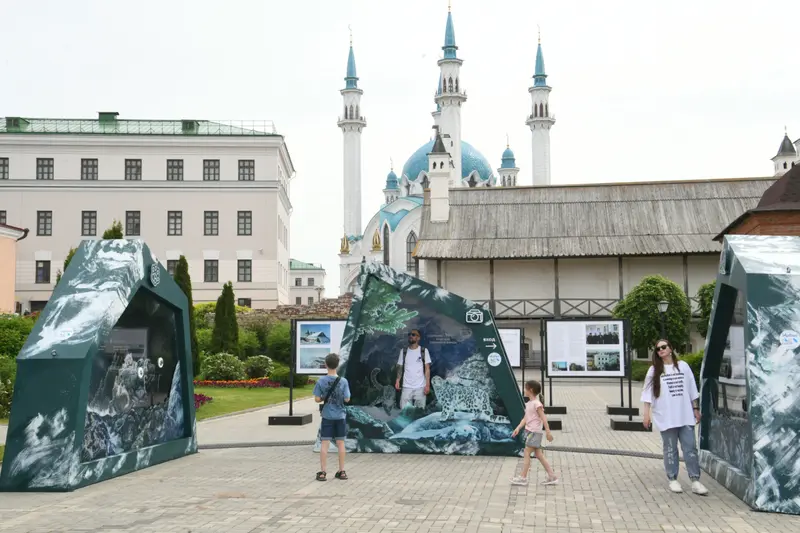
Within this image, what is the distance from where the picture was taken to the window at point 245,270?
56.9m

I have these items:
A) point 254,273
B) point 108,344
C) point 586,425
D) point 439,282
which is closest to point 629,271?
point 439,282

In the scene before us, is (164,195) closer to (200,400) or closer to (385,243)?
(385,243)

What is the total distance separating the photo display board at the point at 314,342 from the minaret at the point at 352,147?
6958 centimetres

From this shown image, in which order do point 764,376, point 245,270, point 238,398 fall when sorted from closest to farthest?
point 764,376, point 238,398, point 245,270

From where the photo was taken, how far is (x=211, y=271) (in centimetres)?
5681

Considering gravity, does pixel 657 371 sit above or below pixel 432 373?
above

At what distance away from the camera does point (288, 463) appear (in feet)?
40.7

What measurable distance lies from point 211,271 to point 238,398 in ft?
108

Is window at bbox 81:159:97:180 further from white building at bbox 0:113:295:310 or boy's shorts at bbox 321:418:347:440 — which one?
boy's shorts at bbox 321:418:347:440

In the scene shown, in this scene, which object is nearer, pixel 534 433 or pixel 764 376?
pixel 764 376

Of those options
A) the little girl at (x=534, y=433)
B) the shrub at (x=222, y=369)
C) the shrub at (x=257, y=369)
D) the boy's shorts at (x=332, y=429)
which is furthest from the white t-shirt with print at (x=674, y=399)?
the shrub at (x=257, y=369)

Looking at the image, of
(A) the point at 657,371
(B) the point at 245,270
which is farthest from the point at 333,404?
(B) the point at 245,270

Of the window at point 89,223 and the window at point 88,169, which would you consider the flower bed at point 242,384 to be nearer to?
the window at point 89,223

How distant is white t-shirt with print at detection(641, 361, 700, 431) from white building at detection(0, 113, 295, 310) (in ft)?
157
